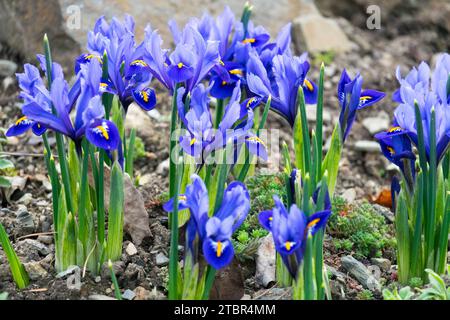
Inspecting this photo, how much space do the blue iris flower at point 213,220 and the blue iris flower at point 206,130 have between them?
0.28m

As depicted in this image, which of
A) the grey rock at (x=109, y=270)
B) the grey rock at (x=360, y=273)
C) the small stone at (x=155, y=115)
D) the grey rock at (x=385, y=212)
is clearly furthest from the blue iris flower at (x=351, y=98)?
the small stone at (x=155, y=115)

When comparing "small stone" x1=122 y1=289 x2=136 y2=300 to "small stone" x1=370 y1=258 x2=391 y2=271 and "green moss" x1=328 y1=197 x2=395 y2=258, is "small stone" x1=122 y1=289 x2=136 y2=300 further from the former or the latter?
"small stone" x1=370 y1=258 x2=391 y2=271

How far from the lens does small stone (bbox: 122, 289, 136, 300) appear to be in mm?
3652

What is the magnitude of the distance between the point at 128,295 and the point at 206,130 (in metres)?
0.88

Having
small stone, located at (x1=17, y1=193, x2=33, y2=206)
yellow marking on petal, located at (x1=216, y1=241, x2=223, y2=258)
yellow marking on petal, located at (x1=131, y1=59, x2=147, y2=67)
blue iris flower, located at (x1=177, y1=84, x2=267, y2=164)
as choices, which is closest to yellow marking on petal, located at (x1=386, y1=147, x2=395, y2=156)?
blue iris flower, located at (x1=177, y1=84, x2=267, y2=164)

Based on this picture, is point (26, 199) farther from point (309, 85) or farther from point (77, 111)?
point (309, 85)

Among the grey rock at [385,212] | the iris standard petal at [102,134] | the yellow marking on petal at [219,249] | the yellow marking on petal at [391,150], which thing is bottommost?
the yellow marking on petal at [219,249]

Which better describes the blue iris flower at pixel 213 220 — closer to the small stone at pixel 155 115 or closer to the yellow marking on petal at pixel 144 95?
the yellow marking on petal at pixel 144 95

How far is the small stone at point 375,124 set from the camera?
20.7ft

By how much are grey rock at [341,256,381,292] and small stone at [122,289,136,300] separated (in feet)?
3.74

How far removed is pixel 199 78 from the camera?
3.98 meters
